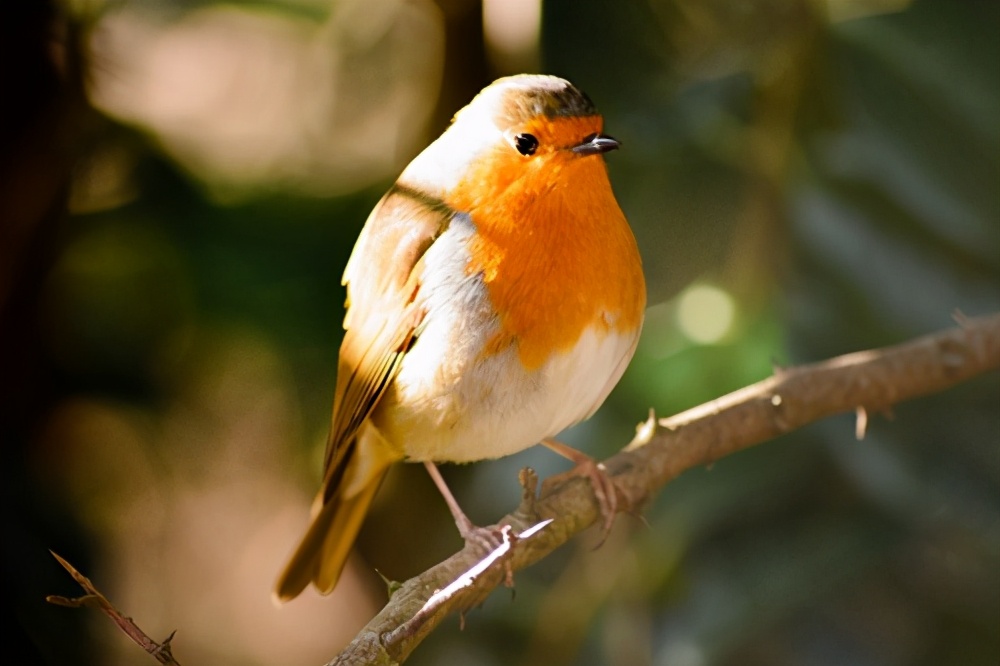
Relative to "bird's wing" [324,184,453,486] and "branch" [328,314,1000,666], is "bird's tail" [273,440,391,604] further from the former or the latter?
"branch" [328,314,1000,666]

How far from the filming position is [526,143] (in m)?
1.08

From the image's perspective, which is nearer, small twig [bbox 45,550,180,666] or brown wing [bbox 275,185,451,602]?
small twig [bbox 45,550,180,666]

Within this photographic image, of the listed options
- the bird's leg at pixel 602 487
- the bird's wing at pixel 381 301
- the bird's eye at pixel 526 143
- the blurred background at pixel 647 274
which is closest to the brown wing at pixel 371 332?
the bird's wing at pixel 381 301

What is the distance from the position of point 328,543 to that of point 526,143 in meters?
0.64

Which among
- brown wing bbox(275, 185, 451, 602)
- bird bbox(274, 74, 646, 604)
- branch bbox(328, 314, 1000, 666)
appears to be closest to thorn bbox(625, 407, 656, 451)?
branch bbox(328, 314, 1000, 666)

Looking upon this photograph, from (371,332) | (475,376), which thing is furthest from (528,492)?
(371,332)

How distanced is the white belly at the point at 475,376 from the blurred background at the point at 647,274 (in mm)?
469

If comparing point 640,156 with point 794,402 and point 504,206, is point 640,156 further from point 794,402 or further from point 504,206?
point 504,206

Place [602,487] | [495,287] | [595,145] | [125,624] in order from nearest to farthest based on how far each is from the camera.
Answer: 1. [125,624]
2. [595,145]
3. [495,287]
4. [602,487]

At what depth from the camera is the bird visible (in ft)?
3.67

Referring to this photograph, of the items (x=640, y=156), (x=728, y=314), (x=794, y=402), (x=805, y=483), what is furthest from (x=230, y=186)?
(x=805, y=483)

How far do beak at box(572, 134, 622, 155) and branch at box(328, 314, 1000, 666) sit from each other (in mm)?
355

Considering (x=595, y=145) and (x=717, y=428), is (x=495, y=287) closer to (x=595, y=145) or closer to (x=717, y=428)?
(x=595, y=145)

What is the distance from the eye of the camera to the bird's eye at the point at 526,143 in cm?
107
